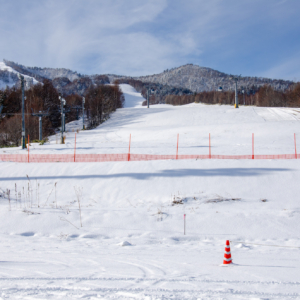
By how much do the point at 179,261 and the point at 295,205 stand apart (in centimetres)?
628

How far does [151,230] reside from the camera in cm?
818

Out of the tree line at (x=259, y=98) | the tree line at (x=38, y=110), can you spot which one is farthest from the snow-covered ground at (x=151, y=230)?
the tree line at (x=259, y=98)

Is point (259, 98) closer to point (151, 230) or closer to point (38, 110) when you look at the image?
point (38, 110)

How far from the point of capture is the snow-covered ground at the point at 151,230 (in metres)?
4.06

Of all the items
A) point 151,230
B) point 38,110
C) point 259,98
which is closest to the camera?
point 151,230

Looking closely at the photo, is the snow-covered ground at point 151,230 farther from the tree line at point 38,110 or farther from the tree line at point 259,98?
the tree line at point 259,98

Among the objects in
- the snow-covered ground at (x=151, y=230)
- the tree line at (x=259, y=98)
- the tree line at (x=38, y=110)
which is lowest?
the snow-covered ground at (x=151, y=230)

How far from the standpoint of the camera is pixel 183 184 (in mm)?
11586

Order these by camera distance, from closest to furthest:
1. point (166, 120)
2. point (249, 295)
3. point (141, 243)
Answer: point (249, 295) → point (141, 243) → point (166, 120)

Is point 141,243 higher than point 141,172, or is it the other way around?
point 141,172

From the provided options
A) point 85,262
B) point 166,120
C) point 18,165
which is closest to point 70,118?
point 166,120

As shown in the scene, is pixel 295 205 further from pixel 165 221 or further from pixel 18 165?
pixel 18 165

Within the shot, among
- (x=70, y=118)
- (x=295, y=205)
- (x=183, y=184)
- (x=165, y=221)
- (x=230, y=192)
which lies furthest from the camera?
(x=70, y=118)

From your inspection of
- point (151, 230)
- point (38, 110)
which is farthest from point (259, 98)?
point (151, 230)
